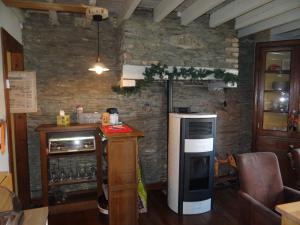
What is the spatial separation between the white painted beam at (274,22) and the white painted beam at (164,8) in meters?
1.47

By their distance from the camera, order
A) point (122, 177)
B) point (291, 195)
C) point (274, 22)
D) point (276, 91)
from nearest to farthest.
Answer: point (291, 195), point (122, 177), point (274, 22), point (276, 91)

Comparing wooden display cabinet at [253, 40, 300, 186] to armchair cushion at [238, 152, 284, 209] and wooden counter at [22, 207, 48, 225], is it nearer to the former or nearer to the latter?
armchair cushion at [238, 152, 284, 209]

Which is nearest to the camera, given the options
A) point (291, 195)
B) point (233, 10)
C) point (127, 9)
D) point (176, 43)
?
point (291, 195)

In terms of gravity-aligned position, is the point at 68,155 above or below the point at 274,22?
below

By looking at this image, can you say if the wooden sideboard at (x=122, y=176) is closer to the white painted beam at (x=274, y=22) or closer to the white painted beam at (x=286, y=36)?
the white painted beam at (x=274, y=22)

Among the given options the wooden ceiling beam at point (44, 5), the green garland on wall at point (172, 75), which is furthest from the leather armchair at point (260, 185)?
the wooden ceiling beam at point (44, 5)

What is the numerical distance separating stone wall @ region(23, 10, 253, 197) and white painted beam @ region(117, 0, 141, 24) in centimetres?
12

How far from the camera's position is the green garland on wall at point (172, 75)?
10.3 ft

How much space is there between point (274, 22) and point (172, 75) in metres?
1.55

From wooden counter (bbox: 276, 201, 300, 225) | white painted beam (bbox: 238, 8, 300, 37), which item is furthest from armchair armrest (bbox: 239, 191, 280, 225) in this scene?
white painted beam (bbox: 238, 8, 300, 37)

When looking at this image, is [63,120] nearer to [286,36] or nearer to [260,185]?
[260,185]

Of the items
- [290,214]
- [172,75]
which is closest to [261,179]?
[290,214]

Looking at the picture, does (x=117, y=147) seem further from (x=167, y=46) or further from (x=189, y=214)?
(x=167, y=46)

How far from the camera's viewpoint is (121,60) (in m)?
3.29
